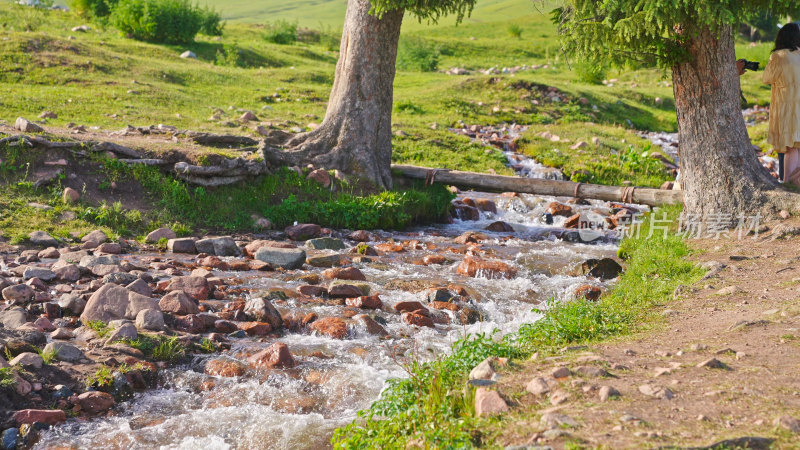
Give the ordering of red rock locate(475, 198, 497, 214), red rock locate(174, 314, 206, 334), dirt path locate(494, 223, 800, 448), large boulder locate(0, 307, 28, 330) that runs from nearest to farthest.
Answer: dirt path locate(494, 223, 800, 448), large boulder locate(0, 307, 28, 330), red rock locate(174, 314, 206, 334), red rock locate(475, 198, 497, 214)

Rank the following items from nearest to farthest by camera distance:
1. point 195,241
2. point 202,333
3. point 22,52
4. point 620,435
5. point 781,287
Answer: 1. point 620,435
2. point 202,333
3. point 781,287
4. point 195,241
5. point 22,52

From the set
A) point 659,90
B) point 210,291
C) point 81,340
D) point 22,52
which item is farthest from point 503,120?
point 81,340

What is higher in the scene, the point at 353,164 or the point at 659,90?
the point at 659,90

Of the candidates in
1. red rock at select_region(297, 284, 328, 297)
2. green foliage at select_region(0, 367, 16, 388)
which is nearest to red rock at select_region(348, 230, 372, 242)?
red rock at select_region(297, 284, 328, 297)

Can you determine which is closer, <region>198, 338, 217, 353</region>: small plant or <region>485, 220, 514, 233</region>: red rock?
<region>198, 338, 217, 353</region>: small plant

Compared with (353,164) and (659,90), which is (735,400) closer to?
(353,164)

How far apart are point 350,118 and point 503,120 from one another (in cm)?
954

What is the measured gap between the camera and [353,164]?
13406mm

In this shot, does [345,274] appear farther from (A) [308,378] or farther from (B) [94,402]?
(B) [94,402]

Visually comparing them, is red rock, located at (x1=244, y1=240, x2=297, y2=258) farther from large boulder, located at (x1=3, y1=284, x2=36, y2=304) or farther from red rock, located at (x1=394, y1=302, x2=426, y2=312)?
large boulder, located at (x1=3, y1=284, x2=36, y2=304)

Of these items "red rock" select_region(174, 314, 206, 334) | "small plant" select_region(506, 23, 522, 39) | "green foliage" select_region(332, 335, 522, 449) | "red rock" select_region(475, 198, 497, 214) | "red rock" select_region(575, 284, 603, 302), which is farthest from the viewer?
"small plant" select_region(506, 23, 522, 39)

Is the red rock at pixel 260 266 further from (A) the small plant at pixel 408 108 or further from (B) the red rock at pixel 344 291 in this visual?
(A) the small plant at pixel 408 108

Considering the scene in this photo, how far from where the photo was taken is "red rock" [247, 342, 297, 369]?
653 centimetres

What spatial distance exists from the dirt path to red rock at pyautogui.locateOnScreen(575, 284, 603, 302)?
147cm
